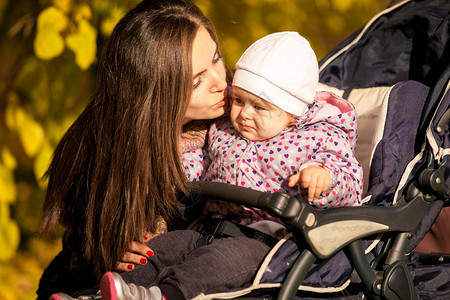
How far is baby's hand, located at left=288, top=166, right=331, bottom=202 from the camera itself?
166 cm

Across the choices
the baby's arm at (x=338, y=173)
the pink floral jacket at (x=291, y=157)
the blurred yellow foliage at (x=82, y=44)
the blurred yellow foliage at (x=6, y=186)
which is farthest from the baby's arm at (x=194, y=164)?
the blurred yellow foliage at (x=6, y=186)

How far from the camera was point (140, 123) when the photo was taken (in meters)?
1.83

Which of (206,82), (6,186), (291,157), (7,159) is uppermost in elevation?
(206,82)

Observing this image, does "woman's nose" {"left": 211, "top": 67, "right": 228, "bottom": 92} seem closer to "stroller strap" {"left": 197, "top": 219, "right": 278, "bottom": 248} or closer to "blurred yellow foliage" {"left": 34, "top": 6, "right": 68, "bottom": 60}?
"stroller strap" {"left": 197, "top": 219, "right": 278, "bottom": 248}

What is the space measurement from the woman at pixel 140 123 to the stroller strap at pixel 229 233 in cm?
15

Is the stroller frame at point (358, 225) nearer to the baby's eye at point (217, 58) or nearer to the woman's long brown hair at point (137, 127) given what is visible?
the woman's long brown hair at point (137, 127)

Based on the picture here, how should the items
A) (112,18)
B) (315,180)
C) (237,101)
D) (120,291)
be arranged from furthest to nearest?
(112,18) < (237,101) < (315,180) < (120,291)

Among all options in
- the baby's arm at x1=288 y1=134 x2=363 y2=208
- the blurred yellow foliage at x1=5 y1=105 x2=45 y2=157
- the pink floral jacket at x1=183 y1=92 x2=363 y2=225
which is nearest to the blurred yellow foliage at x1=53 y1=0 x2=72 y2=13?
the blurred yellow foliage at x1=5 y1=105 x2=45 y2=157

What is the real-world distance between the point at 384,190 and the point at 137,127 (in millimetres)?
777

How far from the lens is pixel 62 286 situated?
6.66 ft

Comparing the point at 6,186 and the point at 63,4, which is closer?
the point at 63,4

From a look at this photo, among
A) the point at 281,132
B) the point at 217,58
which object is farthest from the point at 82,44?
the point at 281,132

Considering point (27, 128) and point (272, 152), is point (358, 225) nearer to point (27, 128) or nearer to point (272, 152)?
point (272, 152)

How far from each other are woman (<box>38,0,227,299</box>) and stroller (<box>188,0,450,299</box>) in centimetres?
22
